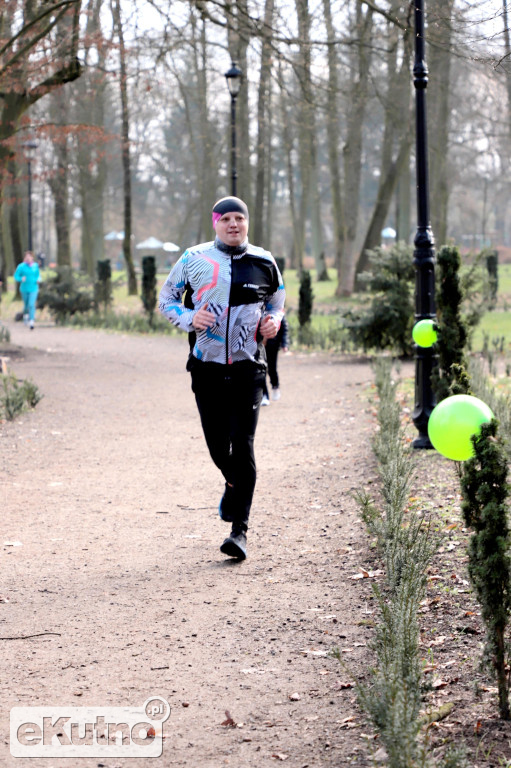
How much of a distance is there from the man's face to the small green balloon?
3.84 meters

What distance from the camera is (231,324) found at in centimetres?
585

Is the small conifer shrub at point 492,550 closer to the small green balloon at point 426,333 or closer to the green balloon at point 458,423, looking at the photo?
the green balloon at point 458,423

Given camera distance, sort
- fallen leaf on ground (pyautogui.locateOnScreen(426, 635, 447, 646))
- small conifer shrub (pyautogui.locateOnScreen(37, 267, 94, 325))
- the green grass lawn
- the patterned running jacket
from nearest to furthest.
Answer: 1. fallen leaf on ground (pyautogui.locateOnScreen(426, 635, 447, 646))
2. the patterned running jacket
3. the green grass lawn
4. small conifer shrub (pyautogui.locateOnScreen(37, 267, 94, 325))

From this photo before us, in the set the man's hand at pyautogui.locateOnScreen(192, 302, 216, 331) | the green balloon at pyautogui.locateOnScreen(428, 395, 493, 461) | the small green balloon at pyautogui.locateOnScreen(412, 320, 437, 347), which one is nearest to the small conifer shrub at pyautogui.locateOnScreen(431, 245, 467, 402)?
the small green balloon at pyautogui.locateOnScreen(412, 320, 437, 347)

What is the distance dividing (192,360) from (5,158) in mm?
13327

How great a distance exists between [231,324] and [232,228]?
519 millimetres

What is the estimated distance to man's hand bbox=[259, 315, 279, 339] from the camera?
5.84 meters

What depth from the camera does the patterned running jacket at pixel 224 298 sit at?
584 cm

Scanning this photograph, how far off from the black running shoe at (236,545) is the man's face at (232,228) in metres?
1.64

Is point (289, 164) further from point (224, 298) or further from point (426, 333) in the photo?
point (224, 298)

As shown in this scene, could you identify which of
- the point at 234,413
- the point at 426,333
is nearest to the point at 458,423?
the point at 234,413

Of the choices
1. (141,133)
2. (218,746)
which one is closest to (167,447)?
(218,746)

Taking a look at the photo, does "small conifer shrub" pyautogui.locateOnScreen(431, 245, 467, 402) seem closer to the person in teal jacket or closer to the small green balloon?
the small green balloon

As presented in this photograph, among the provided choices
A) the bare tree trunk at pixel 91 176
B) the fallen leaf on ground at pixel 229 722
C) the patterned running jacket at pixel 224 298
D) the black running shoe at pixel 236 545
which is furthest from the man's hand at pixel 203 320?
the bare tree trunk at pixel 91 176
